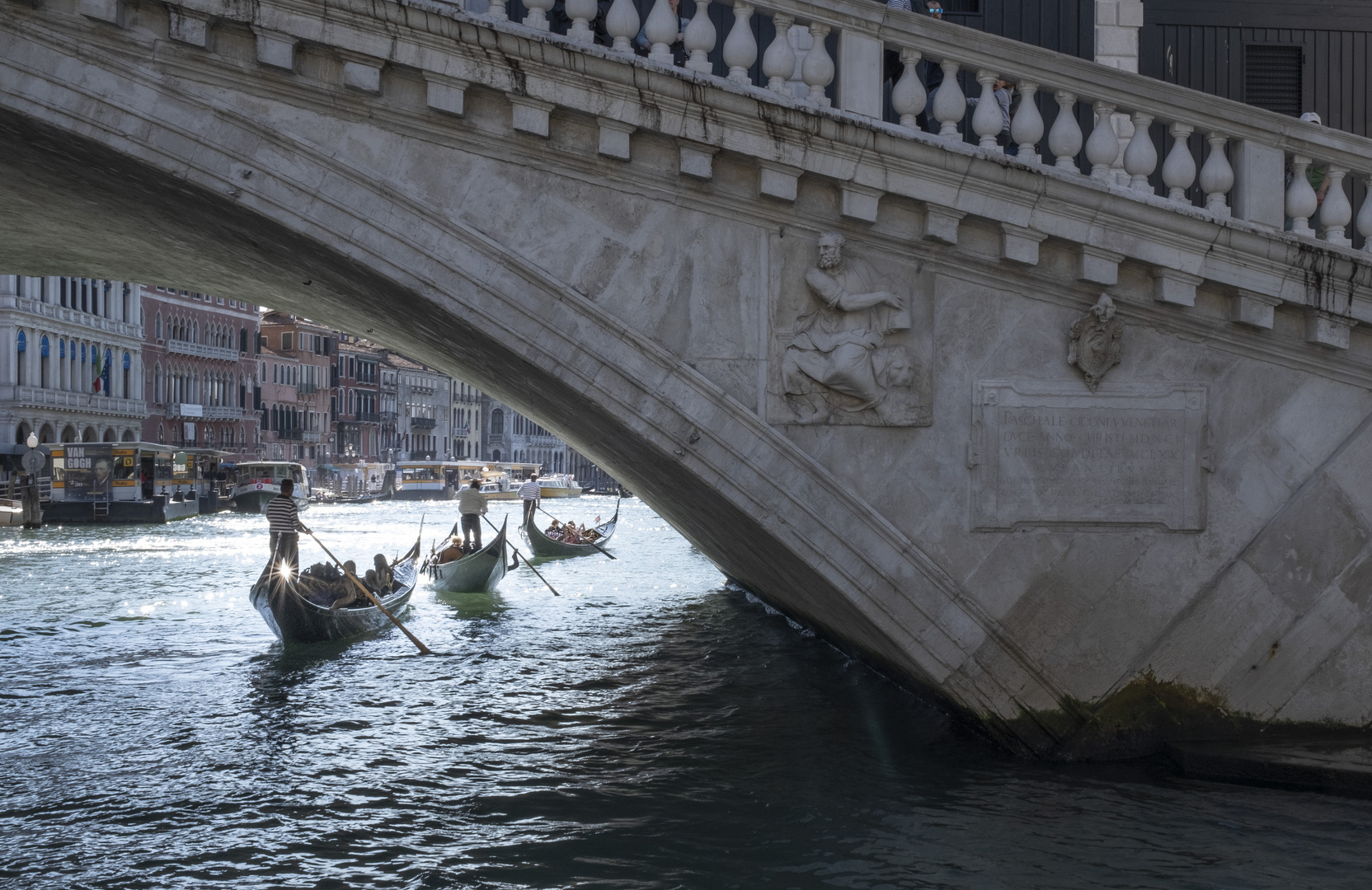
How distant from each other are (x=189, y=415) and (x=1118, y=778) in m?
59.7

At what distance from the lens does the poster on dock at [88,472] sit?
123 feet

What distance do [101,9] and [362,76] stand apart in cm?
117

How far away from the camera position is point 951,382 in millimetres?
6957

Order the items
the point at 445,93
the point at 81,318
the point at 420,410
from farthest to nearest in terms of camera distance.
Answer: the point at 420,410, the point at 81,318, the point at 445,93

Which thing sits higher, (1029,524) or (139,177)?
(139,177)

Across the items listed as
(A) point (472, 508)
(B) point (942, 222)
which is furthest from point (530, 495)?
(B) point (942, 222)

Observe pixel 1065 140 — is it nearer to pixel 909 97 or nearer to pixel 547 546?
pixel 909 97

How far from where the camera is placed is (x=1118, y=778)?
699 cm

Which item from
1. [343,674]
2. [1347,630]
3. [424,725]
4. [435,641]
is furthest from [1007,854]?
[435,641]

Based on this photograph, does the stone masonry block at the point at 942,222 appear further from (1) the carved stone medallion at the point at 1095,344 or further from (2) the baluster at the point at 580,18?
(2) the baluster at the point at 580,18

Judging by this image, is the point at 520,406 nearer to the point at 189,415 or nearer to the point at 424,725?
the point at 424,725

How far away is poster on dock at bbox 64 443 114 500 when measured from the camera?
1478 inches

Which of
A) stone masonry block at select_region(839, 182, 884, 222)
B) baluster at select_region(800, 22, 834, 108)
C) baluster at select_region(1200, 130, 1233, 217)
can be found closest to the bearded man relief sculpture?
stone masonry block at select_region(839, 182, 884, 222)

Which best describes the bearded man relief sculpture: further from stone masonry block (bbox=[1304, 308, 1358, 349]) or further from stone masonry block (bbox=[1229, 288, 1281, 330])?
stone masonry block (bbox=[1304, 308, 1358, 349])
